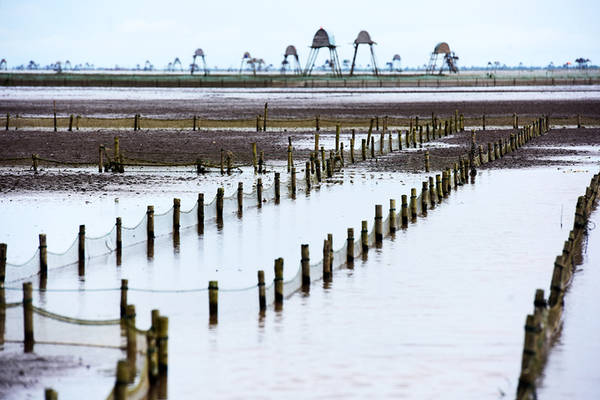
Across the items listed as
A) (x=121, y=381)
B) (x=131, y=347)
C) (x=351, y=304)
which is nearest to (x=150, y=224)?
(x=351, y=304)

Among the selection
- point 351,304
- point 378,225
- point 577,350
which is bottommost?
point 577,350

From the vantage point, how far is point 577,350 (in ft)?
51.8

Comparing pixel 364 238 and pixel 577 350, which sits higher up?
pixel 364 238

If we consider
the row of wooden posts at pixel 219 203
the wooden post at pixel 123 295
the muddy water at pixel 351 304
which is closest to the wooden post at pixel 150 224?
the row of wooden posts at pixel 219 203

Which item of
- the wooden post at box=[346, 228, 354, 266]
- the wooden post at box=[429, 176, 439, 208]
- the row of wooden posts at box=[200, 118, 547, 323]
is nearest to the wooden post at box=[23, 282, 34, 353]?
the row of wooden posts at box=[200, 118, 547, 323]

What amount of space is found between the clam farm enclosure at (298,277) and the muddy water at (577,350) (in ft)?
0.14

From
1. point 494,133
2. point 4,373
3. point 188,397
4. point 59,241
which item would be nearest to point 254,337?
point 188,397

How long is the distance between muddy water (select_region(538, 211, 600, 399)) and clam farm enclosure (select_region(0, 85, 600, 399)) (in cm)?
4

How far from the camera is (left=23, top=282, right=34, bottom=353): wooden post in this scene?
15.0m

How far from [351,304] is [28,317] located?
619 cm

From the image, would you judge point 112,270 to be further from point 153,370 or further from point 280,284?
point 153,370

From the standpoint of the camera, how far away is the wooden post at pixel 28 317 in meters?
15.0

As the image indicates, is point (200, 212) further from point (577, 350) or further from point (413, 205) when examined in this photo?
point (577, 350)

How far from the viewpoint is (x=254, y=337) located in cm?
1647
